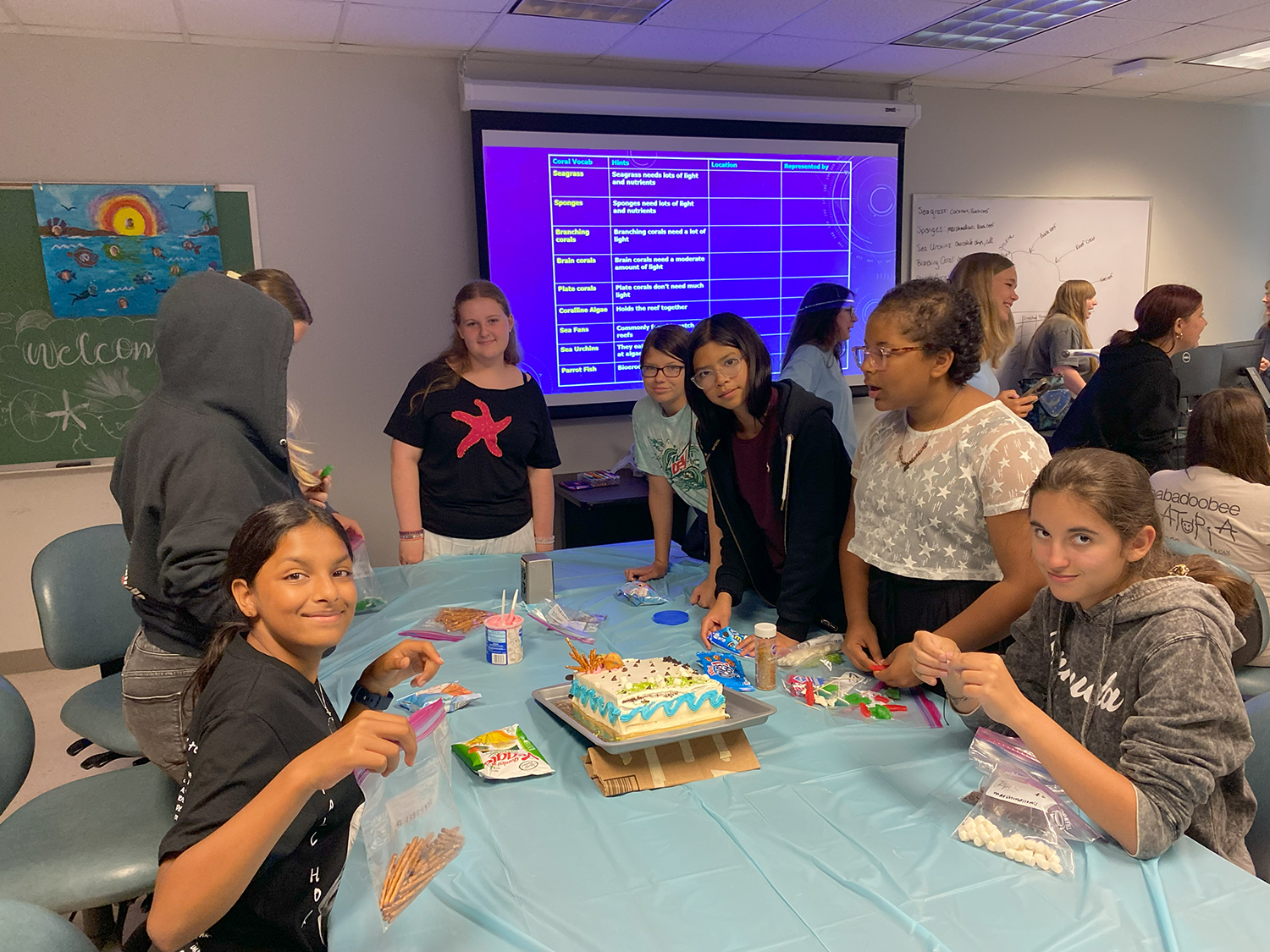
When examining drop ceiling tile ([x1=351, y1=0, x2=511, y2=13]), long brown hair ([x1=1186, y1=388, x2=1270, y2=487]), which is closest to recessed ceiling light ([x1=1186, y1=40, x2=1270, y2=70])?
long brown hair ([x1=1186, y1=388, x2=1270, y2=487])

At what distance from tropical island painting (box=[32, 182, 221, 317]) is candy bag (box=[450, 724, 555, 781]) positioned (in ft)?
9.63

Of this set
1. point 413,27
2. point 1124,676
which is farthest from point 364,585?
point 413,27

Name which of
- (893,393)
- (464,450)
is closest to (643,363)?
(464,450)

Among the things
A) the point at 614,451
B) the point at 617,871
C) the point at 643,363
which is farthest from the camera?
the point at 614,451

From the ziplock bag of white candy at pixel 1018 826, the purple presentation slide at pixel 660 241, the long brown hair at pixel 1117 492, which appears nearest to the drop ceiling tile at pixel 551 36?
the purple presentation slide at pixel 660 241

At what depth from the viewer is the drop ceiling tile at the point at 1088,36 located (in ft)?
12.9

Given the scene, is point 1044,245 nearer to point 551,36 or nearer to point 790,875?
point 551,36

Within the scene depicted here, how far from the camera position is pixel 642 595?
2.33 m

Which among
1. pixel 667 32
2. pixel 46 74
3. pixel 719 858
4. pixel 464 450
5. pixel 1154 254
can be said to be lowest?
pixel 719 858

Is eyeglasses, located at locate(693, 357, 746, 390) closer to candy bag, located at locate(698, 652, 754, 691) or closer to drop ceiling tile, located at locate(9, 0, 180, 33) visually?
candy bag, located at locate(698, 652, 754, 691)

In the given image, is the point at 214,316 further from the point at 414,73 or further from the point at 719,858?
the point at 414,73

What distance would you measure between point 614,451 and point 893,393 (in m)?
2.97

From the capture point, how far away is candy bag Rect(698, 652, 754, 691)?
176 centimetres

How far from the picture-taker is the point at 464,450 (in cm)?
282
